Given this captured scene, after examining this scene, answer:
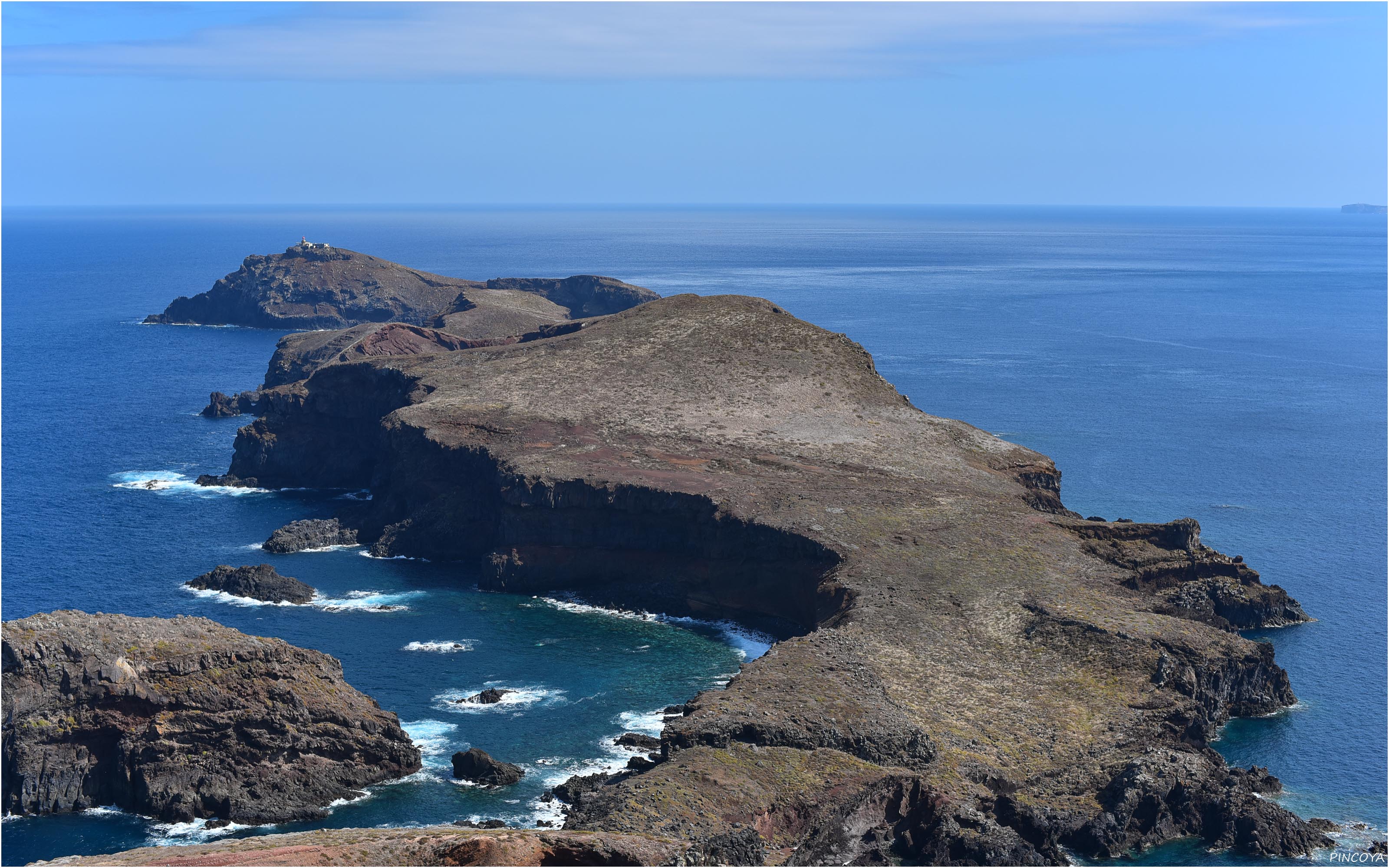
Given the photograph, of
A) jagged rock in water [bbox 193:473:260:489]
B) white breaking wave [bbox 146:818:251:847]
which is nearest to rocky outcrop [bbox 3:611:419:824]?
white breaking wave [bbox 146:818:251:847]

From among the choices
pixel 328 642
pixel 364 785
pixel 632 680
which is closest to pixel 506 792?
pixel 364 785

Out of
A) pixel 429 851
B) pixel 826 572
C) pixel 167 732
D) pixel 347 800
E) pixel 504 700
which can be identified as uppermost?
pixel 429 851

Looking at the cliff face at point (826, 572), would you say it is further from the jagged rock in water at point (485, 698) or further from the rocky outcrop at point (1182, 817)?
the jagged rock in water at point (485, 698)

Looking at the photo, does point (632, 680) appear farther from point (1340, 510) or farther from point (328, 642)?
point (1340, 510)

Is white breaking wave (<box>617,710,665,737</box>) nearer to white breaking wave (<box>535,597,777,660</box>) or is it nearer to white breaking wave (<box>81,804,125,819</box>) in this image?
white breaking wave (<box>535,597,777,660</box>)

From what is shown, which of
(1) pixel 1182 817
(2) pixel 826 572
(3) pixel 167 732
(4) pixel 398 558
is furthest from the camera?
(4) pixel 398 558

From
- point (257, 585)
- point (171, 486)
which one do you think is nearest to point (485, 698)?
point (257, 585)

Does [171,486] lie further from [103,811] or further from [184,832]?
[184,832]
